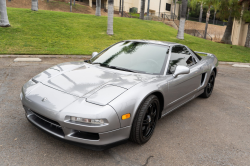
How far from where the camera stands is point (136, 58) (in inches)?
149

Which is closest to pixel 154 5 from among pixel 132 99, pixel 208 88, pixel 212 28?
pixel 212 28

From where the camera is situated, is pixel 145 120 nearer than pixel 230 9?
Yes

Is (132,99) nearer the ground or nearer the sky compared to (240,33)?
nearer the ground

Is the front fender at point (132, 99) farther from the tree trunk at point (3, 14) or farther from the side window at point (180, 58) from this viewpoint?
the tree trunk at point (3, 14)

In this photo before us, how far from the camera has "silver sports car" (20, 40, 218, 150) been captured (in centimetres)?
247

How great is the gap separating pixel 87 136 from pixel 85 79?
92 centimetres

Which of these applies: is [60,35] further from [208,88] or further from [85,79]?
[85,79]

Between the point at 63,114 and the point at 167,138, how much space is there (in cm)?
170

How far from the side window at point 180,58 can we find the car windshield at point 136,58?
147mm

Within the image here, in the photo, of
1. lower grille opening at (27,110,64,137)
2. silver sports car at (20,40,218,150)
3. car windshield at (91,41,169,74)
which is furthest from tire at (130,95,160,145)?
lower grille opening at (27,110,64,137)

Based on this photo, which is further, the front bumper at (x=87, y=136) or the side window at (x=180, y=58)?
the side window at (x=180, y=58)

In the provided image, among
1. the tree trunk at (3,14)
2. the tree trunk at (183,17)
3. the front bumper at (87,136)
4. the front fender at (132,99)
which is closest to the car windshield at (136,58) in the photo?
the front fender at (132,99)

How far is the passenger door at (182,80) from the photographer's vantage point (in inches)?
140

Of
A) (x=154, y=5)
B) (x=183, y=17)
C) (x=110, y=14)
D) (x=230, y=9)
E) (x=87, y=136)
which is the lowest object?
(x=87, y=136)
